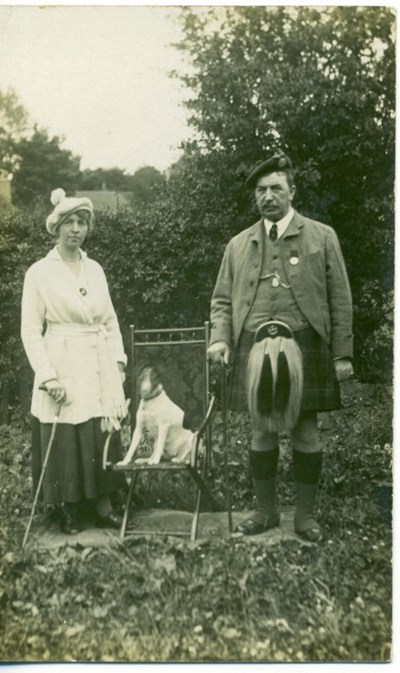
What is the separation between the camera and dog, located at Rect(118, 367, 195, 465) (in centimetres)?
387

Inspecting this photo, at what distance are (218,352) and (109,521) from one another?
1.10 m

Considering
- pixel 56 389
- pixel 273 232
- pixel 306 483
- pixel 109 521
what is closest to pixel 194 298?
pixel 273 232

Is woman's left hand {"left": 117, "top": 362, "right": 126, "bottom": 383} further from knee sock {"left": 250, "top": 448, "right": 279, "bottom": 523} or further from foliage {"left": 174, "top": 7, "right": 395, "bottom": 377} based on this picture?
foliage {"left": 174, "top": 7, "right": 395, "bottom": 377}

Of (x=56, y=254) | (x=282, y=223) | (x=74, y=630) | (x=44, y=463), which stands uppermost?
(x=282, y=223)

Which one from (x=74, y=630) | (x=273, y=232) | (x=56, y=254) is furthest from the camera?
(x=56, y=254)

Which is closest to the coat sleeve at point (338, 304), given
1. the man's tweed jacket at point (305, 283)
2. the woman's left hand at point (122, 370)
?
the man's tweed jacket at point (305, 283)

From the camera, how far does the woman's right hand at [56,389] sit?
3924 millimetres

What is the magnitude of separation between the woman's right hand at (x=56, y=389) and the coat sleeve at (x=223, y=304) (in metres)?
0.86

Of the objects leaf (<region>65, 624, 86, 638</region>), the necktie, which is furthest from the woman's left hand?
leaf (<region>65, 624, 86, 638</region>)

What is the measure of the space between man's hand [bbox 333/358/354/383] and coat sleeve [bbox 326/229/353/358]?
0.03 m

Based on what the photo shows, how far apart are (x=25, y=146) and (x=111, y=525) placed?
7.06 feet

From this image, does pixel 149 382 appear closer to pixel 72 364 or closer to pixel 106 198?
pixel 72 364

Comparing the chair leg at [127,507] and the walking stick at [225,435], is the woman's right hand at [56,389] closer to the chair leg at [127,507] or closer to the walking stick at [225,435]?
the chair leg at [127,507]

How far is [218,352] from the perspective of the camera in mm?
3904
